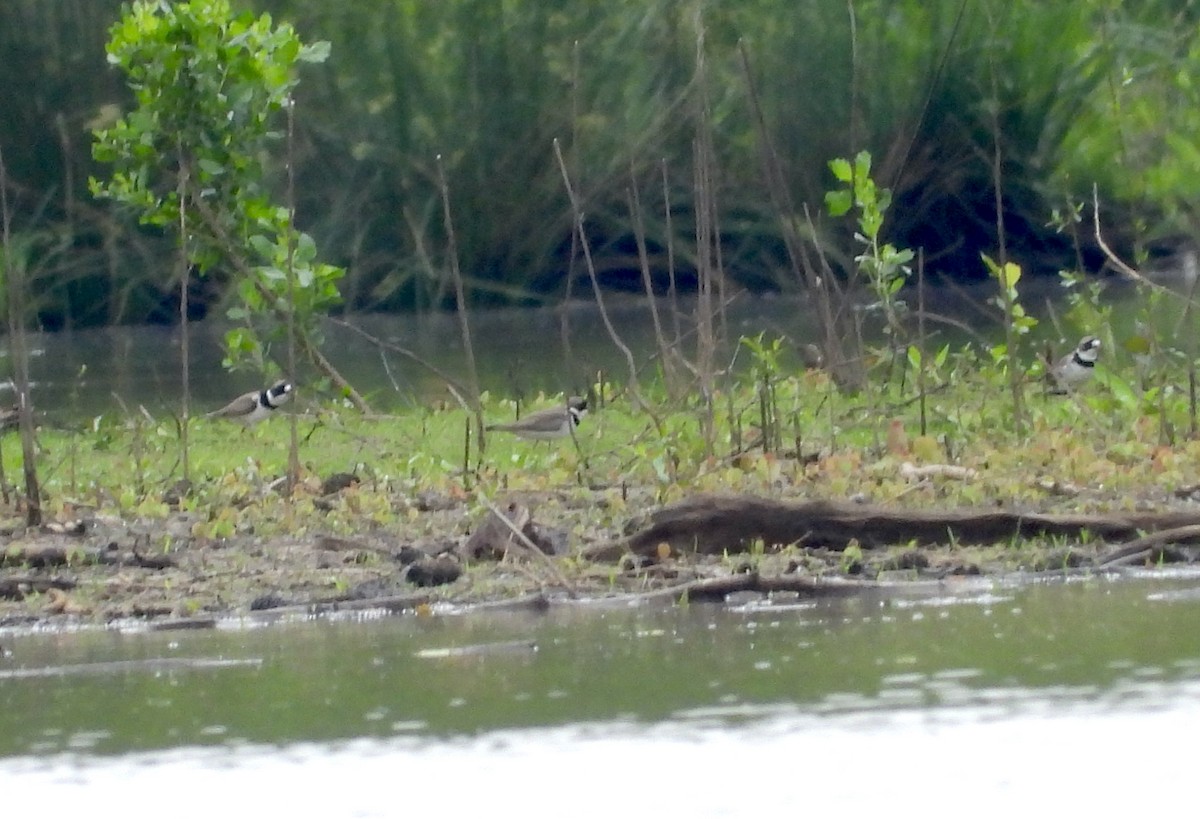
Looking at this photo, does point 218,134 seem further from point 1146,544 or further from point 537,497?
point 1146,544

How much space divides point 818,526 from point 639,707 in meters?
2.34

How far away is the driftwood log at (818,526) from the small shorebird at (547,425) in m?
3.31

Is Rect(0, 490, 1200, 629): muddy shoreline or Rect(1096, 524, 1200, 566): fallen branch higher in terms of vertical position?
Rect(1096, 524, 1200, 566): fallen branch

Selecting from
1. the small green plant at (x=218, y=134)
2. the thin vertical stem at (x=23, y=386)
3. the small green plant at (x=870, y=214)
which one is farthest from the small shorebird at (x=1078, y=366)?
the thin vertical stem at (x=23, y=386)

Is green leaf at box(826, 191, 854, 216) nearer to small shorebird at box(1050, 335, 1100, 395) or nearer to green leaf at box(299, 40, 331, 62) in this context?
small shorebird at box(1050, 335, 1100, 395)

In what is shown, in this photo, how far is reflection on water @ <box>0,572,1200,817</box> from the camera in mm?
5098

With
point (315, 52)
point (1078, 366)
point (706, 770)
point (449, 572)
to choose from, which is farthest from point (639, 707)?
point (315, 52)

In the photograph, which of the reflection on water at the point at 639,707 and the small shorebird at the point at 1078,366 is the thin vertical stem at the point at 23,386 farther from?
the small shorebird at the point at 1078,366

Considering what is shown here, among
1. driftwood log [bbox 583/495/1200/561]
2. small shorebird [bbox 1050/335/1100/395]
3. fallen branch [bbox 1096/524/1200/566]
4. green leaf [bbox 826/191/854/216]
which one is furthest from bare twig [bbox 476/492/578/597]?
small shorebird [bbox 1050/335/1100/395]

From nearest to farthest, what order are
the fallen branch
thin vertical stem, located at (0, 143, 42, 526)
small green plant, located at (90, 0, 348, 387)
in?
the fallen branch, thin vertical stem, located at (0, 143, 42, 526), small green plant, located at (90, 0, 348, 387)

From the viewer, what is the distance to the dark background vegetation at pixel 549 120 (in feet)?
86.0

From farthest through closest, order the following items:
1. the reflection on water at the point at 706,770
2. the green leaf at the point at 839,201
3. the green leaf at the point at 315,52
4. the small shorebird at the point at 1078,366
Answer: the green leaf at the point at 315,52, the small shorebird at the point at 1078,366, the green leaf at the point at 839,201, the reflection on water at the point at 706,770

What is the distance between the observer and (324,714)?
19.7ft

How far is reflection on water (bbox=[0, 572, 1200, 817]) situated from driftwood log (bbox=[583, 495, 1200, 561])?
1.92 ft
